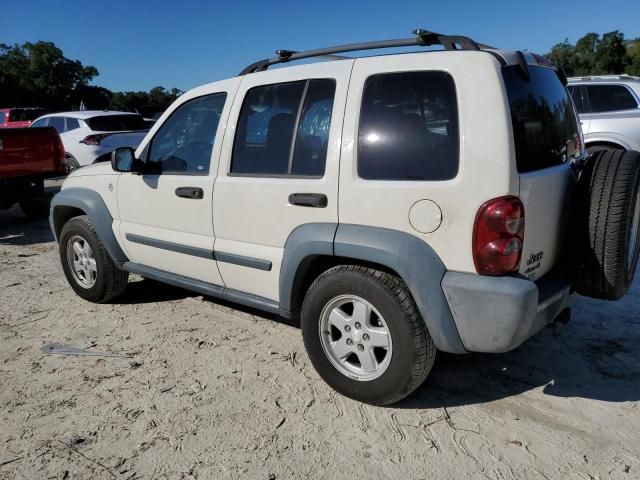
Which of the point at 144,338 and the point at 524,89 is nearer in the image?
the point at 524,89

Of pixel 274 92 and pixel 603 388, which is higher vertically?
pixel 274 92

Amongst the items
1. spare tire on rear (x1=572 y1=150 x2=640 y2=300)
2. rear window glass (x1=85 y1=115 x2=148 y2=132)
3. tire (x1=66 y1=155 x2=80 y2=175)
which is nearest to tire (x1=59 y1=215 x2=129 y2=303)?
spare tire on rear (x1=572 y1=150 x2=640 y2=300)

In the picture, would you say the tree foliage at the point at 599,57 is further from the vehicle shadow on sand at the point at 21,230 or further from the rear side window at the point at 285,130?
the rear side window at the point at 285,130

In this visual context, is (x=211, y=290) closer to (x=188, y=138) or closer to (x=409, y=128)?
(x=188, y=138)

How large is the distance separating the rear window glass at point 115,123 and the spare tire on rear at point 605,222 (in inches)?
415

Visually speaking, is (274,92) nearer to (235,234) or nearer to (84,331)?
(235,234)

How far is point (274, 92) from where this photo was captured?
3354 millimetres

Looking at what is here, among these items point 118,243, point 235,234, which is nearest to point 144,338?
point 118,243

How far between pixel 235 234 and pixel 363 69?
1.28 m

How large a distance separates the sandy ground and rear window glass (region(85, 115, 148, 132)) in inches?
316

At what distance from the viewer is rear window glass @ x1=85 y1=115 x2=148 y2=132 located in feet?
37.3

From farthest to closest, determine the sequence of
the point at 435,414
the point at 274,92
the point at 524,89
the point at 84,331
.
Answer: the point at 84,331, the point at 274,92, the point at 435,414, the point at 524,89

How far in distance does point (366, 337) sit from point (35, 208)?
7861mm

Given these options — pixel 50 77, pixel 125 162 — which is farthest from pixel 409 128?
pixel 50 77
